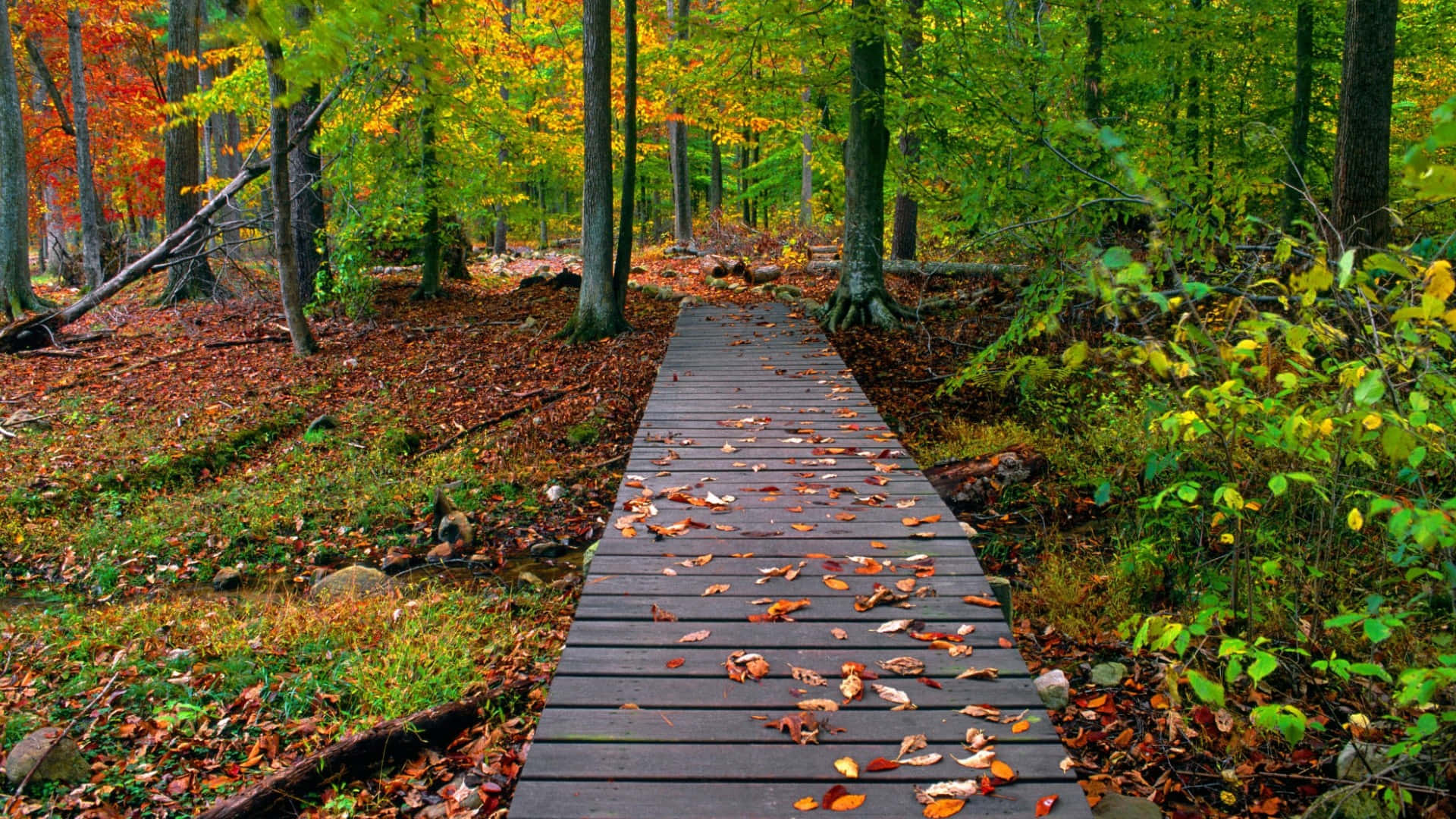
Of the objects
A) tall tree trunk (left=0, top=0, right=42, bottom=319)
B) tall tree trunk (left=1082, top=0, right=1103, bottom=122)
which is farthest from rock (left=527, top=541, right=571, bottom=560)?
tall tree trunk (left=0, top=0, right=42, bottom=319)

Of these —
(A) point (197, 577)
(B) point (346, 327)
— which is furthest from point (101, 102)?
(A) point (197, 577)

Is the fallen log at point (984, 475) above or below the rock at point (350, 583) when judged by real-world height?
above

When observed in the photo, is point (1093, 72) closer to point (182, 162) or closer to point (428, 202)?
point (428, 202)

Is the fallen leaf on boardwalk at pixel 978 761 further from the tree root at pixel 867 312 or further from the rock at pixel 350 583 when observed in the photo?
the tree root at pixel 867 312

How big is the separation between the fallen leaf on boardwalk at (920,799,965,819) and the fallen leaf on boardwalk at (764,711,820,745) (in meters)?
0.42

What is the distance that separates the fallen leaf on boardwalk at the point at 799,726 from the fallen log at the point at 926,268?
27.1 ft

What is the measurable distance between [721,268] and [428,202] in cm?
573

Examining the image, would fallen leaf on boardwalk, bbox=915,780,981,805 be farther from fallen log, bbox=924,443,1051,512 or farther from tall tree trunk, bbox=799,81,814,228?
tall tree trunk, bbox=799,81,814,228

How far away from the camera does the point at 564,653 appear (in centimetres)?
316

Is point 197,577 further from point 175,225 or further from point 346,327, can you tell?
point 175,225

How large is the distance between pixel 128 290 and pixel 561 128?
346 inches

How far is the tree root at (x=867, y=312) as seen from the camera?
10.3 meters

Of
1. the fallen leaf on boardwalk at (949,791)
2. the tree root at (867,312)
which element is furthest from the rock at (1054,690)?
the tree root at (867,312)

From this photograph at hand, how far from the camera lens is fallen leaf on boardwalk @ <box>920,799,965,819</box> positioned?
2.27m
